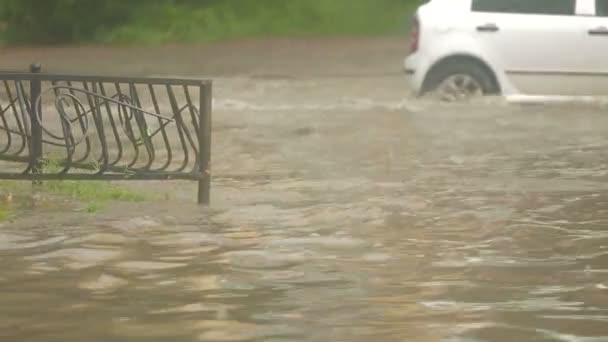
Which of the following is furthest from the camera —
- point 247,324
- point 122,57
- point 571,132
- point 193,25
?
point 193,25

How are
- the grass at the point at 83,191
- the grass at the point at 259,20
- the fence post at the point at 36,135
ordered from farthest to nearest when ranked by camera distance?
the grass at the point at 259,20
the grass at the point at 83,191
the fence post at the point at 36,135

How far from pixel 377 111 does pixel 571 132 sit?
295cm

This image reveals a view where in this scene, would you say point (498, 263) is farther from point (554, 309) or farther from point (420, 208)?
point (420, 208)

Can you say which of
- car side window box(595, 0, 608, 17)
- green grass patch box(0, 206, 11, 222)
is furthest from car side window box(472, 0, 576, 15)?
green grass patch box(0, 206, 11, 222)

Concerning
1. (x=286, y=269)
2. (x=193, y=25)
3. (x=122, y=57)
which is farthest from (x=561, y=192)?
(x=193, y=25)

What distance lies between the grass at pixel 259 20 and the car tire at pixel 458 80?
11018 mm

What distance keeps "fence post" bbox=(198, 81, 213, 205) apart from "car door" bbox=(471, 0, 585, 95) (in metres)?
6.51

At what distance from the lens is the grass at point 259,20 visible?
26.1 metres

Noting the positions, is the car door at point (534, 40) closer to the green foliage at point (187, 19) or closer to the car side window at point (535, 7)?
the car side window at point (535, 7)

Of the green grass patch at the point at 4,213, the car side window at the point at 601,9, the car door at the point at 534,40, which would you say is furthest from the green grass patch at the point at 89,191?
the car side window at the point at 601,9

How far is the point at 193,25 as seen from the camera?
26.3m

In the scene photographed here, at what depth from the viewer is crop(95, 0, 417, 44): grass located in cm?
2608

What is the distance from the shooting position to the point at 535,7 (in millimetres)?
15102

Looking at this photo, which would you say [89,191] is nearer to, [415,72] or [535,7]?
[415,72]
